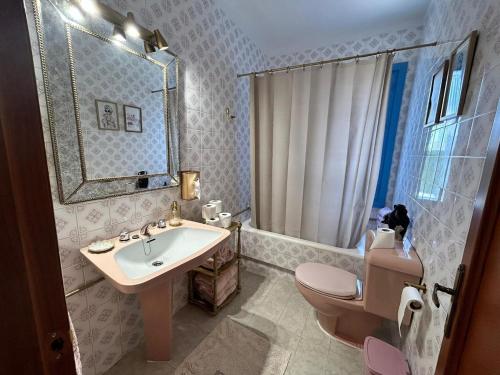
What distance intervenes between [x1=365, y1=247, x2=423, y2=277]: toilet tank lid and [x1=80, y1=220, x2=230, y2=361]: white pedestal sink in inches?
36.2

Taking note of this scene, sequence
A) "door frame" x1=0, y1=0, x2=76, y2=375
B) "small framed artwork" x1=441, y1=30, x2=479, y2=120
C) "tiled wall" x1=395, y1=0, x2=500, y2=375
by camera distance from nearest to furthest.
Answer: "door frame" x1=0, y1=0, x2=76, y2=375
"tiled wall" x1=395, y1=0, x2=500, y2=375
"small framed artwork" x1=441, y1=30, x2=479, y2=120

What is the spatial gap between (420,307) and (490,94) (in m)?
0.87

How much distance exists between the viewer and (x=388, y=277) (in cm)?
123

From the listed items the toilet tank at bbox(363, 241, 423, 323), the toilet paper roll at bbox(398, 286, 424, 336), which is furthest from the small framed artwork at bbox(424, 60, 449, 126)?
the toilet paper roll at bbox(398, 286, 424, 336)

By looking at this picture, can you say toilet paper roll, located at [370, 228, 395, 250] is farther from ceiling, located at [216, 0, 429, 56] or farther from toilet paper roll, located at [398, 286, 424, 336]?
ceiling, located at [216, 0, 429, 56]

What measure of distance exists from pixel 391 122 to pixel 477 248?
81.4 inches

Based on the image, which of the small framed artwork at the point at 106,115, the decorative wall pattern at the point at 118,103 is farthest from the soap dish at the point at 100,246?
the small framed artwork at the point at 106,115

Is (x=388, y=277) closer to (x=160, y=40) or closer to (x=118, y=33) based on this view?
(x=160, y=40)

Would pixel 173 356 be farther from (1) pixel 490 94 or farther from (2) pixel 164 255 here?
(1) pixel 490 94

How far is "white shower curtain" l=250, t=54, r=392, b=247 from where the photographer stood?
1716 millimetres

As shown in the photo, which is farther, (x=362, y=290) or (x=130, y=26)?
(x=362, y=290)

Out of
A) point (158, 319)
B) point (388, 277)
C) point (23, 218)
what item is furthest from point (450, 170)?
point (158, 319)

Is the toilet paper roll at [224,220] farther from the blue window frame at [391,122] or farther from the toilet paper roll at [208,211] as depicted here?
the blue window frame at [391,122]

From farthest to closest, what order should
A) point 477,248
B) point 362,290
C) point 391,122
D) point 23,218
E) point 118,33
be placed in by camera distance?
point 391,122, point 362,290, point 118,33, point 477,248, point 23,218
